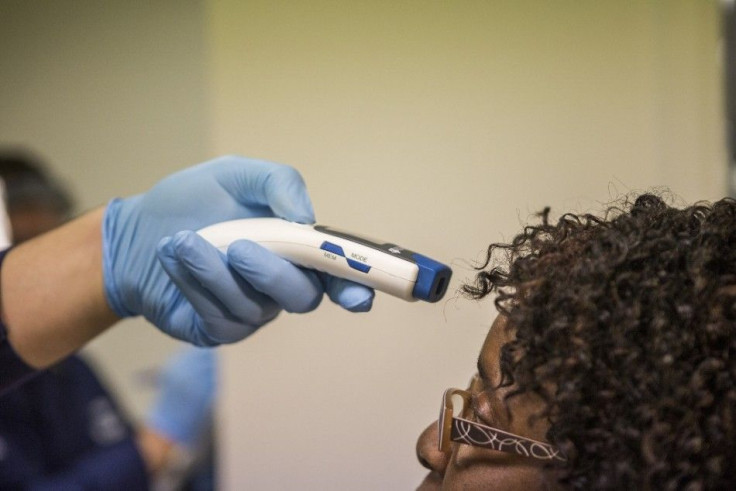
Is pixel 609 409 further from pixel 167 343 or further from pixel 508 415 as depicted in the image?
pixel 167 343

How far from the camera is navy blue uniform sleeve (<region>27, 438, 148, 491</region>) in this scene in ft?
6.28

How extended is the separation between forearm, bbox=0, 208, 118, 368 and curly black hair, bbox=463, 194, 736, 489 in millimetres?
693

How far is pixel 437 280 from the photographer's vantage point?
80cm

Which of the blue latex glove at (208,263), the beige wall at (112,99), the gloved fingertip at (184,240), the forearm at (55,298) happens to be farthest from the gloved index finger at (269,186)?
the beige wall at (112,99)

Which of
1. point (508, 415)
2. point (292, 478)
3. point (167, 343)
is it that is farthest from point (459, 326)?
point (167, 343)

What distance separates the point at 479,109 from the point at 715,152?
0.47 m

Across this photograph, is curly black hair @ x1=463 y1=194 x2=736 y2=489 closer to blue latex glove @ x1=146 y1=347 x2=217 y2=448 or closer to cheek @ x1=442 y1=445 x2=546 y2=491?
cheek @ x1=442 y1=445 x2=546 y2=491

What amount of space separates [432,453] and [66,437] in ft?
5.12

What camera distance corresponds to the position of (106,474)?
1.95 meters

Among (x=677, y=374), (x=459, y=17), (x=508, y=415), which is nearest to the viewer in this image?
(x=677, y=374)

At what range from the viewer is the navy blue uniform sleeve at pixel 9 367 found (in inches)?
44.7

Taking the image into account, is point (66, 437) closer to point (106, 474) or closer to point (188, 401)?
point (106, 474)

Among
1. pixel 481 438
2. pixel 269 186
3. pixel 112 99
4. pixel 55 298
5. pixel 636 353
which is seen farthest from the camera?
pixel 112 99

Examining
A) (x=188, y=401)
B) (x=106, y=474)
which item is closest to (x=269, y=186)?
(x=106, y=474)
